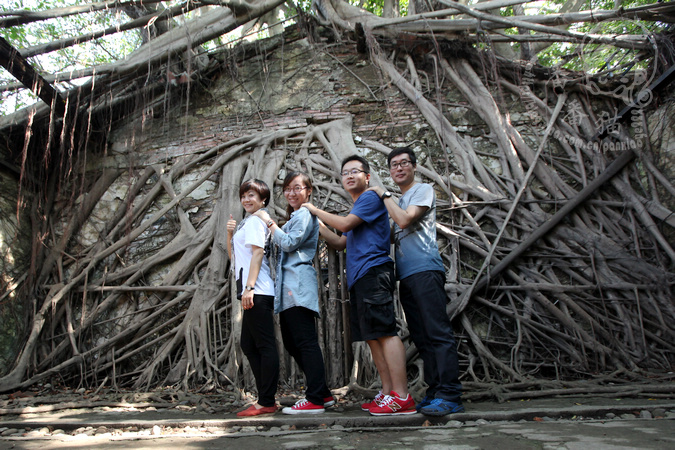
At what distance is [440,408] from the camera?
7.30 ft

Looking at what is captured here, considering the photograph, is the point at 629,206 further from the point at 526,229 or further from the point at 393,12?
the point at 393,12

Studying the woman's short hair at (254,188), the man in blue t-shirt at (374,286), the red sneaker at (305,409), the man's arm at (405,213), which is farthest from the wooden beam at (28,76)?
the red sneaker at (305,409)

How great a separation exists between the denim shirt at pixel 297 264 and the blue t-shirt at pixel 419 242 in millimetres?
561

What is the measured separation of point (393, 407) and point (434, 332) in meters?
0.45

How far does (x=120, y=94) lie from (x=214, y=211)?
7.42 ft

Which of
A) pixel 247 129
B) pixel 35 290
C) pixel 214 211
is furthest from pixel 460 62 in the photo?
pixel 35 290

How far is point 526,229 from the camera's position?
397 centimetres

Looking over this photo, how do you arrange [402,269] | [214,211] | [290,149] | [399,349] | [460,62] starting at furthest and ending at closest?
[460,62] → [290,149] → [214,211] → [402,269] → [399,349]

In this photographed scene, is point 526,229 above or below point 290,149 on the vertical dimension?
below

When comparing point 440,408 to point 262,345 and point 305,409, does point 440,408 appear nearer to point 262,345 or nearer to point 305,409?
point 305,409

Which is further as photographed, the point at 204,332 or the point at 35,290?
the point at 35,290

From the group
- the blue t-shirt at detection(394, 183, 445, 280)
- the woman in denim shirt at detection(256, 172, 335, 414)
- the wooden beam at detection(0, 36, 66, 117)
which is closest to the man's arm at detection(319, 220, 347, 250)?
the woman in denim shirt at detection(256, 172, 335, 414)

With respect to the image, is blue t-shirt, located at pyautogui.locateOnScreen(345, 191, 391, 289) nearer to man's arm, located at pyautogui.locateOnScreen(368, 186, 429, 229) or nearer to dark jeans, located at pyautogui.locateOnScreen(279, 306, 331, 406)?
man's arm, located at pyautogui.locateOnScreen(368, 186, 429, 229)

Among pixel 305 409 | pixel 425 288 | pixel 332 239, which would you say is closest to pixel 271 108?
pixel 332 239
